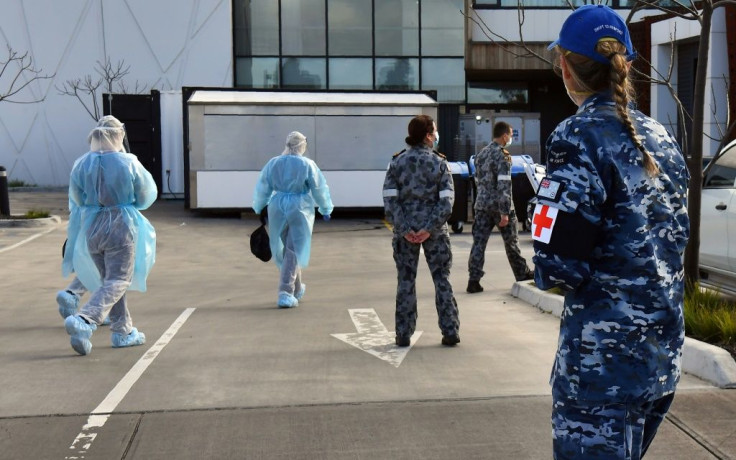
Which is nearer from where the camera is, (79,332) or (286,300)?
(79,332)

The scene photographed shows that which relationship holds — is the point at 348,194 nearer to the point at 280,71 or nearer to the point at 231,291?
the point at 280,71

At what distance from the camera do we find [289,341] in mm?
8344

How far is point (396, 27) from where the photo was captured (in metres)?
32.0

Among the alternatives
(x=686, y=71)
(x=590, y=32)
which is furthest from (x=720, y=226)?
(x=686, y=71)

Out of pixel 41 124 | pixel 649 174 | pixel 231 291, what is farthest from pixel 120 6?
pixel 649 174

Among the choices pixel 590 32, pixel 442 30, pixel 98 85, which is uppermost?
pixel 442 30

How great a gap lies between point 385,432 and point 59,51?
1270 inches

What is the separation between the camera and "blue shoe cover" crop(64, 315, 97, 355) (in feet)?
25.1

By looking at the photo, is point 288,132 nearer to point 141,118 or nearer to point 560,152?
point 141,118

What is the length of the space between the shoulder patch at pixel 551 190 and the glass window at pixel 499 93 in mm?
32261

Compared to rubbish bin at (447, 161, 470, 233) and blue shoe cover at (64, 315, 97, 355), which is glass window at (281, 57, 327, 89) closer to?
rubbish bin at (447, 161, 470, 233)

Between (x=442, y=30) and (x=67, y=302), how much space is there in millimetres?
25035

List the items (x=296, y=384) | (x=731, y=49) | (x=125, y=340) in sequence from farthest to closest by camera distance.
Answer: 1. (x=731, y=49)
2. (x=125, y=340)
3. (x=296, y=384)

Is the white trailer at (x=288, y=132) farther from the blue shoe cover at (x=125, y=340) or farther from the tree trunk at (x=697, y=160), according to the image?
the tree trunk at (x=697, y=160)
